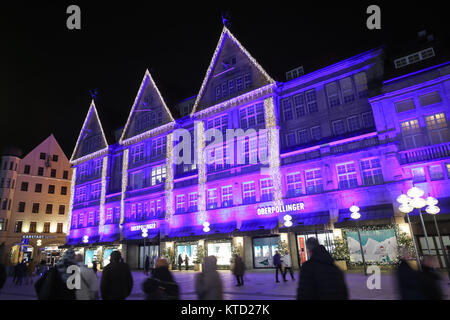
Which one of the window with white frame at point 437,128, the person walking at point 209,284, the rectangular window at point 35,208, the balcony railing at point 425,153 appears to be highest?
the rectangular window at point 35,208

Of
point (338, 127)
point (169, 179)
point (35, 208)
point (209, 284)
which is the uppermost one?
point (338, 127)

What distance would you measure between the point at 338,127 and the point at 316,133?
75.1 inches

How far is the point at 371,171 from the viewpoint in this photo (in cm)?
2311

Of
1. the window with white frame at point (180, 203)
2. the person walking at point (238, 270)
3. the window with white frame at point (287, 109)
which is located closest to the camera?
the person walking at point (238, 270)

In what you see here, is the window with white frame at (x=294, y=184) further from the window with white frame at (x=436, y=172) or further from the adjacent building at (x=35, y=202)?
the adjacent building at (x=35, y=202)

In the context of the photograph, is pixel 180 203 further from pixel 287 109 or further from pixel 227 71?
pixel 227 71

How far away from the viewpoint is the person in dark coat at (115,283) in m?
6.02

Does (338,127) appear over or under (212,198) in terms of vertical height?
over

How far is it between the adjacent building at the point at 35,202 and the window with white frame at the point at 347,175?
4554cm

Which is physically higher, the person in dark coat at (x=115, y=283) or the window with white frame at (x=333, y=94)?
the window with white frame at (x=333, y=94)

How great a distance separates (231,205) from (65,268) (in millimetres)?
23218

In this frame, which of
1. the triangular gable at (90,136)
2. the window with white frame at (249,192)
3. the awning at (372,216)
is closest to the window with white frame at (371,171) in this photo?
the awning at (372,216)

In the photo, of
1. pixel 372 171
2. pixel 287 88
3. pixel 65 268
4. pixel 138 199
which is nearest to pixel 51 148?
pixel 138 199

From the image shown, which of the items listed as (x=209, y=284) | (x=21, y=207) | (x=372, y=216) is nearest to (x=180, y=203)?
(x=372, y=216)
